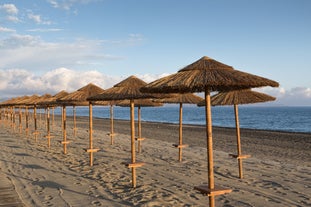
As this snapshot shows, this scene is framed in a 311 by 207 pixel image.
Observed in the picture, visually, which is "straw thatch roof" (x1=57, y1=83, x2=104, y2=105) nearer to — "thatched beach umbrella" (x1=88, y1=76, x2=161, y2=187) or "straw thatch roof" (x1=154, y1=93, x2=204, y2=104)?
"thatched beach umbrella" (x1=88, y1=76, x2=161, y2=187)

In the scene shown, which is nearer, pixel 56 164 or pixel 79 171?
pixel 79 171

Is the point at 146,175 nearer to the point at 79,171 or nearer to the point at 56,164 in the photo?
the point at 79,171

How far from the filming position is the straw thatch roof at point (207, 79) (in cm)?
482

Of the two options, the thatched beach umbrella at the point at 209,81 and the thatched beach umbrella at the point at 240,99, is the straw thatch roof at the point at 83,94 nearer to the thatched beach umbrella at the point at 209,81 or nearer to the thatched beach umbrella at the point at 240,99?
the thatched beach umbrella at the point at 240,99

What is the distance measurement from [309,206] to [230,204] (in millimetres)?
1515

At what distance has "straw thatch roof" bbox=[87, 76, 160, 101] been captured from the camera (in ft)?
24.5

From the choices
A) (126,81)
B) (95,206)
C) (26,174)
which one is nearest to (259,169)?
(126,81)

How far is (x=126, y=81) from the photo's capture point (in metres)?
8.00

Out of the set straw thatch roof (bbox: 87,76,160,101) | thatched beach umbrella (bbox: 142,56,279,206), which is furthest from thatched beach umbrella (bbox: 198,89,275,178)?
thatched beach umbrella (bbox: 142,56,279,206)

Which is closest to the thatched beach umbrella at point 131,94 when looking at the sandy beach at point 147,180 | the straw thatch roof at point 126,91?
the straw thatch roof at point 126,91

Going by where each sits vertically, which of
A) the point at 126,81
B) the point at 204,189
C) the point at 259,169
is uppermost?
the point at 126,81

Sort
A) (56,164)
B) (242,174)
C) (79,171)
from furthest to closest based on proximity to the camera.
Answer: (56,164)
(79,171)
(242,174)

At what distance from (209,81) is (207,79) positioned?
95mm

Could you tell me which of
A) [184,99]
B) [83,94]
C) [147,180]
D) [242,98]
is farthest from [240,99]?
[83,94]
